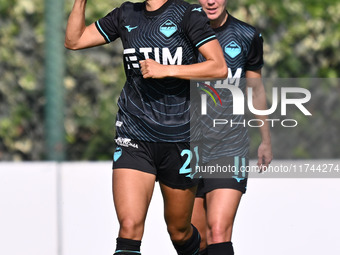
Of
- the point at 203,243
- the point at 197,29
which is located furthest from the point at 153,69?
the point at 203,243

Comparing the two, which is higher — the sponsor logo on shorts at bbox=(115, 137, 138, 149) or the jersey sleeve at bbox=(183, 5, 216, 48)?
the jersey sleeve at bbox=(183, 5, 216, 48)

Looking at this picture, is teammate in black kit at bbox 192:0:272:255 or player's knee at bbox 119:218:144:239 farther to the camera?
teammate in black kit at bbox 192:0:272:255

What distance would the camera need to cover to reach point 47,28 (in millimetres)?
6773

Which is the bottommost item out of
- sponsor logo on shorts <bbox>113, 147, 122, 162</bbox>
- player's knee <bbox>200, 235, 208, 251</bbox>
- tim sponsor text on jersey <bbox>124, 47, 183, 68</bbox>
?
player's knee <bbox>200, 235, 208, 251</bbox>

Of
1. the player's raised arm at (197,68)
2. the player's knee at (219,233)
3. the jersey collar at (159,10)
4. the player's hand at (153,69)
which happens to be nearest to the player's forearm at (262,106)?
the player's knee at (219,233)

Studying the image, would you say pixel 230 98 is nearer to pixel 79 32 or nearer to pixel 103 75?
pixel 79 32

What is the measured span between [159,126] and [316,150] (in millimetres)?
3017

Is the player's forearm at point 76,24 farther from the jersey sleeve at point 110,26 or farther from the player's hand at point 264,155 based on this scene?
the player's hand at point 264,155

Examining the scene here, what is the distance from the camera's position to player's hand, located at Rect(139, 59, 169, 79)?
13.7 feet

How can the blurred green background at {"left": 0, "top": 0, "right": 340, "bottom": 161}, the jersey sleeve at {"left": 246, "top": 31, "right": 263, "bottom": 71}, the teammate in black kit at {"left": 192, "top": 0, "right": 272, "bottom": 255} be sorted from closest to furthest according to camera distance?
the teammate in black kit at {"left": 192, "top": 0, "right": 272, "bottom": 255}
the jersey sleeve at {"left": 246, "top": 31, "right": 263, "bottom": 71}
the blurred green background at {"left": 0, "top": 0, "right": 340, "bottom": 161}

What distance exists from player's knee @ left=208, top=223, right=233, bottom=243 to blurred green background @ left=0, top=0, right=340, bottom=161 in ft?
7.92

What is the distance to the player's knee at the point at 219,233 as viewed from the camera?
15.7ft

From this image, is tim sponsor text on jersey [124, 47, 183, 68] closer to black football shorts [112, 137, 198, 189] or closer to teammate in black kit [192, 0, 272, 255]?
black football shorts [112, 137, 198, 189]

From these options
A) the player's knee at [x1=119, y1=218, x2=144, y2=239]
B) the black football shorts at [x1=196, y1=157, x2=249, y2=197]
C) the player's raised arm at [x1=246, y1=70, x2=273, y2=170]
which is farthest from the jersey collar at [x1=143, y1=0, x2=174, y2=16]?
the player's knee at [x1=119, y1=218, x2=144, y2=239]
